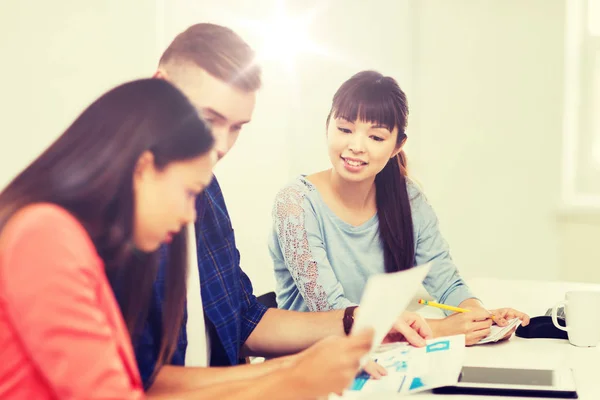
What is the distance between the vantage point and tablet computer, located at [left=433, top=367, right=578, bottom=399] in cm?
83

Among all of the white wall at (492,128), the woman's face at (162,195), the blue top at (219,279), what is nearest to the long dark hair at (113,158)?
the woman's face at (162,195)

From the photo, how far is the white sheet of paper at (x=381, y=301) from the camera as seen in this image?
2.06 ft

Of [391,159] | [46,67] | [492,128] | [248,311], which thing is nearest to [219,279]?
[248,311]

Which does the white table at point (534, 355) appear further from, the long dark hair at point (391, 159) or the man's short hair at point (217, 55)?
the man's short hair at point (217, 55)

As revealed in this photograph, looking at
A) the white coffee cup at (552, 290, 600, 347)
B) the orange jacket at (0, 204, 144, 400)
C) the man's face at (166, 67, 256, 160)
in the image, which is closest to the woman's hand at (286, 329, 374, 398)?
the orange jacket at (0, 204, 144, 400)

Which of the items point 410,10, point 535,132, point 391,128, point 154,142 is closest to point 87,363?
point 154,142

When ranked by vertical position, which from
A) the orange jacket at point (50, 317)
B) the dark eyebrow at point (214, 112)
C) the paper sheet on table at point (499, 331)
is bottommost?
the paper sheet on table at point (499, 331)

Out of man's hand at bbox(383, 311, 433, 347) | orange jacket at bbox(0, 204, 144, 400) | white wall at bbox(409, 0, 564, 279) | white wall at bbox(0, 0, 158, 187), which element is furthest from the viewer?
white wall at bbox(409, 0, 564, 279)

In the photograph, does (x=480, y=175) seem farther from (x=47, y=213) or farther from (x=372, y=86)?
(x=47, y=213)

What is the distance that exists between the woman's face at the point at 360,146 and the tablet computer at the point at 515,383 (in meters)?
0.57

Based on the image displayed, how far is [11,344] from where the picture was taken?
48 cm

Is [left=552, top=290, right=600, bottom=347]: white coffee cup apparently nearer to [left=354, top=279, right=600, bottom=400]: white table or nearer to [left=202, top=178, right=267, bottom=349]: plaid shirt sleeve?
[left=354, top=279, right=600, bottom=400]: white table

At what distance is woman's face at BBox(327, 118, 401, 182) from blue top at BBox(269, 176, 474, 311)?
0.34ft

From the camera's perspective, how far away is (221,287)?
3.28 feet
